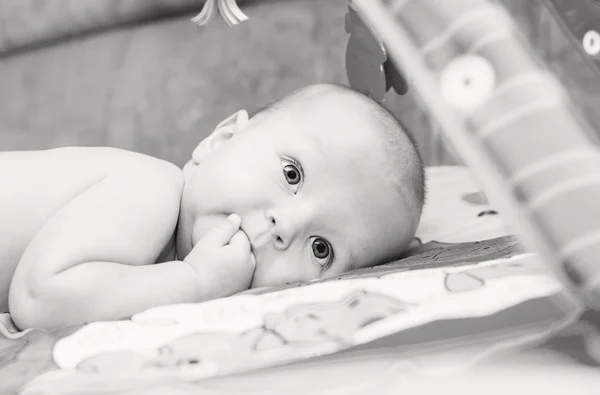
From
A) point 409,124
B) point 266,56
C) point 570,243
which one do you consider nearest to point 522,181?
point 570,243

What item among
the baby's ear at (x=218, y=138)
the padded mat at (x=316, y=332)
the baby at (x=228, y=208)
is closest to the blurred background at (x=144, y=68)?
the baby's ear at (x=218, y=138)

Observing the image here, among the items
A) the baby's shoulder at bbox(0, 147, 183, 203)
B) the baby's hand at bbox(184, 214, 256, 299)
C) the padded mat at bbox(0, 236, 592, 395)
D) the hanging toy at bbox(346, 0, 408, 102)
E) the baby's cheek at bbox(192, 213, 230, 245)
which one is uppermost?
the hanging toy at bbox(346, 0, 408, 102)

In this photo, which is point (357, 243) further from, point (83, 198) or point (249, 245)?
point (83, 198)

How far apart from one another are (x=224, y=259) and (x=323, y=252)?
16 centimetres

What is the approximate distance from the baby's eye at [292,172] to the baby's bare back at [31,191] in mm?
199

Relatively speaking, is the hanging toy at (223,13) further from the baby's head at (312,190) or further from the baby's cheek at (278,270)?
the baby's cheek at (278,270)

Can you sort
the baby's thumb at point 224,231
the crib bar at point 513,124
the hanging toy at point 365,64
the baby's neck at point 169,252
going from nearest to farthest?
the crib bar at point 513,124 → the baby's thumb at point 224,231 → the baby's neck at point 169,252 → the hanging toy at point 365,64

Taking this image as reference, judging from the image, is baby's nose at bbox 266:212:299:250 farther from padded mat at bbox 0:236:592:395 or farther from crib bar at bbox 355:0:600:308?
crib bar at bbox 355:0:600:308


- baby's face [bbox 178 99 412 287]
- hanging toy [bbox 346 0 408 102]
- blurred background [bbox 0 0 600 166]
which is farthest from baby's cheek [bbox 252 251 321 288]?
blurred background [bbox 0 0 600 166]

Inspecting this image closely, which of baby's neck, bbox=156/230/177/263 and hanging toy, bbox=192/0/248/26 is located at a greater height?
hanging toy, bbox=192/0/248/26

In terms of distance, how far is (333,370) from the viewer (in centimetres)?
38

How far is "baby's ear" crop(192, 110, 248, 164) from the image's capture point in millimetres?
967

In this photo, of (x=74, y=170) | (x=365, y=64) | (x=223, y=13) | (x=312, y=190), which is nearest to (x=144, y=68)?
(x=223, y=13)

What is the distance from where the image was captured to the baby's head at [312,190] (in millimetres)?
821
